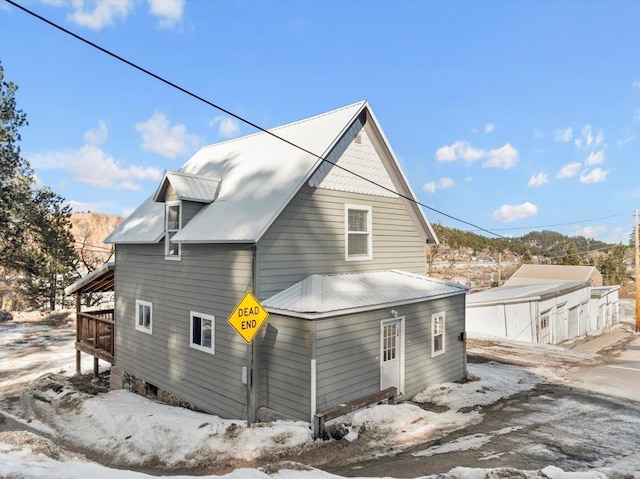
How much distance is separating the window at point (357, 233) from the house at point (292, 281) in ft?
0.16

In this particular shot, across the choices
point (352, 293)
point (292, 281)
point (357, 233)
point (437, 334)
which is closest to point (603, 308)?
point (437, 334)

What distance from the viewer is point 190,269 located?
458 inches

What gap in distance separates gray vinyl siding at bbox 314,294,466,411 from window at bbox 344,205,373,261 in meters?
2.28

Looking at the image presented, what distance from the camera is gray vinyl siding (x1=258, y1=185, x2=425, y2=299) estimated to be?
33.0 ft

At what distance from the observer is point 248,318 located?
8.33 meters

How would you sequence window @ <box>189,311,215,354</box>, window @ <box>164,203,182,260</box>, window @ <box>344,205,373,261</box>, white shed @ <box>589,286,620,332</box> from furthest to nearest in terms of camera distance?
white shed @ <box>589,286,620,332</box> < window @ <box>164,203,182,260</box> < window @ <box>344,205,373,261</box> < window @ <box>189,311,215,354</box>

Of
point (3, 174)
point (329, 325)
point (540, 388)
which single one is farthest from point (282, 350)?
point (3, 174)

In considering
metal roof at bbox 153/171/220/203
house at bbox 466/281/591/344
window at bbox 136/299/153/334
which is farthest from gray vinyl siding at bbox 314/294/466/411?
house at bbox 466/281/591/344

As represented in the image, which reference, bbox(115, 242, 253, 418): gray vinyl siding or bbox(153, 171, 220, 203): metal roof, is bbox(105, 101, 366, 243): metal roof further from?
bbox(115, 242, 253, 418): gray vinyl siding

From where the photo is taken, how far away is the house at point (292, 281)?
9.38m

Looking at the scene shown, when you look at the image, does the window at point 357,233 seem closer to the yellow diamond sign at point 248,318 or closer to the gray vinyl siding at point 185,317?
the gray vinyl siding at point 185,317

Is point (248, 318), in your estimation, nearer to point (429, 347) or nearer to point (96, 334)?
point (429, 347)

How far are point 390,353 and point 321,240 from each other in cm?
361


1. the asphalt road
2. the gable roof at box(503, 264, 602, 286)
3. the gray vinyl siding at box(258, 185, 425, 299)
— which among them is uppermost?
the gray vinyl siding at box(258, 185, 425, 299)
